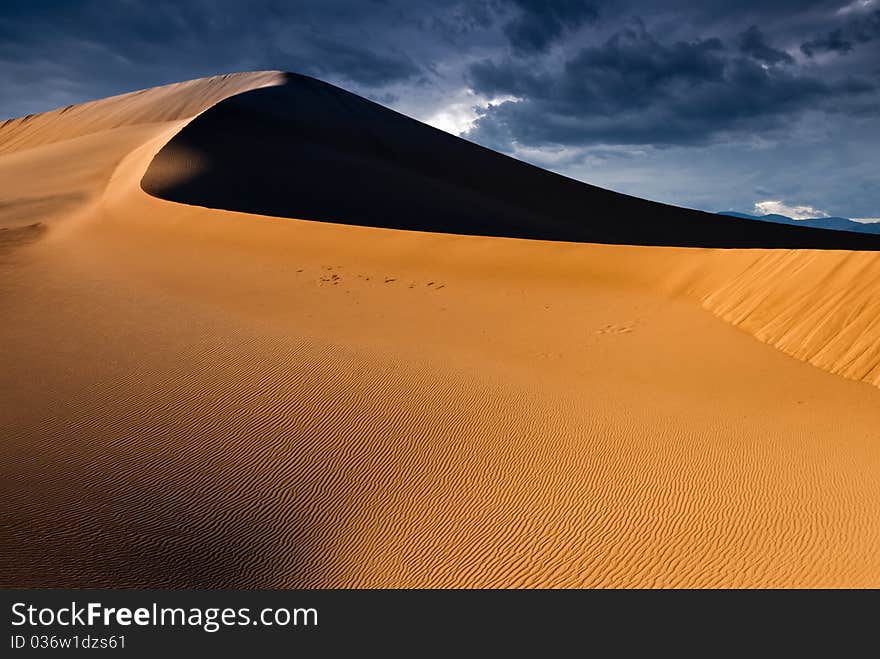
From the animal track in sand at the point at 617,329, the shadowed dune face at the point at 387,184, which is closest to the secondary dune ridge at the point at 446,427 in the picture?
the animal track in sand at the point at 617,329

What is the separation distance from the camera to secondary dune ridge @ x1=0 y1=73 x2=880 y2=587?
15.2 ft

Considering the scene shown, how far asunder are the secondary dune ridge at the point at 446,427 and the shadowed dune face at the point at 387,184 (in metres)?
11.8

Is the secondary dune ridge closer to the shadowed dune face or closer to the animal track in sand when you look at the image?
the animal track in sand

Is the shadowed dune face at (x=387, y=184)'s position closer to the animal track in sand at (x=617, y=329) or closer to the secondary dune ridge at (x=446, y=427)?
the secondary dune ridge at (x=446, y=427)

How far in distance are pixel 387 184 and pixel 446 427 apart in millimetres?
25160

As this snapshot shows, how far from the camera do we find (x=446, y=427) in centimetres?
662

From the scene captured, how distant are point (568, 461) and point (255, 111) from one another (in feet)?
126

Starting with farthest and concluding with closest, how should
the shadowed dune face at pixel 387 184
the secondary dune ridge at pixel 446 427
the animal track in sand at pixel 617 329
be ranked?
the shadowed dune face at pixel 387 184 → the animal track in sand at pixel 617 329 → the secondary dune ridge at pixel 446 427

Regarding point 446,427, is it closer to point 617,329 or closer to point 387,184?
point 617,329

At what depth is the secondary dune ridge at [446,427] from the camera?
4.62 meters

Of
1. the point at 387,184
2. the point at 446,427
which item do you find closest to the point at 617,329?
the point at 446,427

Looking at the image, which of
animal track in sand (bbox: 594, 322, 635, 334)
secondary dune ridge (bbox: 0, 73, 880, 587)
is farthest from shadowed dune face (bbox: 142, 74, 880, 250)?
animal track in sand (bbox: 594, 322, 635, 334)

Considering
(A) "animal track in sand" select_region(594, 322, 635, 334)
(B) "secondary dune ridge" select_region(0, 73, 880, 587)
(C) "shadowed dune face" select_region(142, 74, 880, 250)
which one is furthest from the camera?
(C) "shadowed dune face" select_region(142, 74, 880, 250)

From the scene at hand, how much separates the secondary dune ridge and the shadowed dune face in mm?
11754
